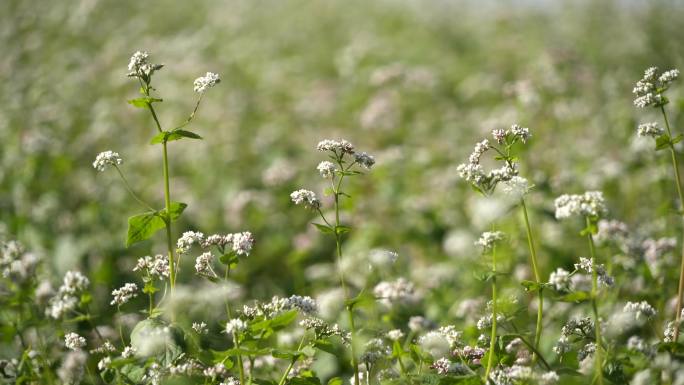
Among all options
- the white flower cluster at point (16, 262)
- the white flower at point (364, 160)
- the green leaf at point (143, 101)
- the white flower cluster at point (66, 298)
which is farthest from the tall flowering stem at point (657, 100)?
the white flower cluster at point (16, 262)

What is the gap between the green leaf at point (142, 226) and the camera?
Answer: 229cm

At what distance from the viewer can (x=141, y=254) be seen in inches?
209

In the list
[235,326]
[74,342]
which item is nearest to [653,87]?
[235,326]

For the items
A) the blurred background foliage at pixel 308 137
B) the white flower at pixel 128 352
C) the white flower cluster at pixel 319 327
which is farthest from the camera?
the blurred background foliage at pixel 308 137

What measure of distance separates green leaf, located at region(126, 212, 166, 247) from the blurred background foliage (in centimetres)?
82

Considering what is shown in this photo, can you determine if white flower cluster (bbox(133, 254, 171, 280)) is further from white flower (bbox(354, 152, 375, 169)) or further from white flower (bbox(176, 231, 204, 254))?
white flower (bbox(354, 152, 375, 169))

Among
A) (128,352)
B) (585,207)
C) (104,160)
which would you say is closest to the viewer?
(585,207)

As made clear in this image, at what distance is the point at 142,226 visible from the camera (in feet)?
7.64

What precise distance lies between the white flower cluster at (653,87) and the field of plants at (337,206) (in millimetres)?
12

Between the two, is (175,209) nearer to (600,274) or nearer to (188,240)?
(188,240)

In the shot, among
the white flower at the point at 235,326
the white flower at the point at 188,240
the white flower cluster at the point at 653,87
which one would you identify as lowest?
the white flower at the point at 235,326

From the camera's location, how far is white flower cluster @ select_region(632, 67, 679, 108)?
239cm

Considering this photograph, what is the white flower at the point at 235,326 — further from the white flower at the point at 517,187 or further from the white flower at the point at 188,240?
the white flower at the point at 517,187

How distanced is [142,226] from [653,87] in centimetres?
207
